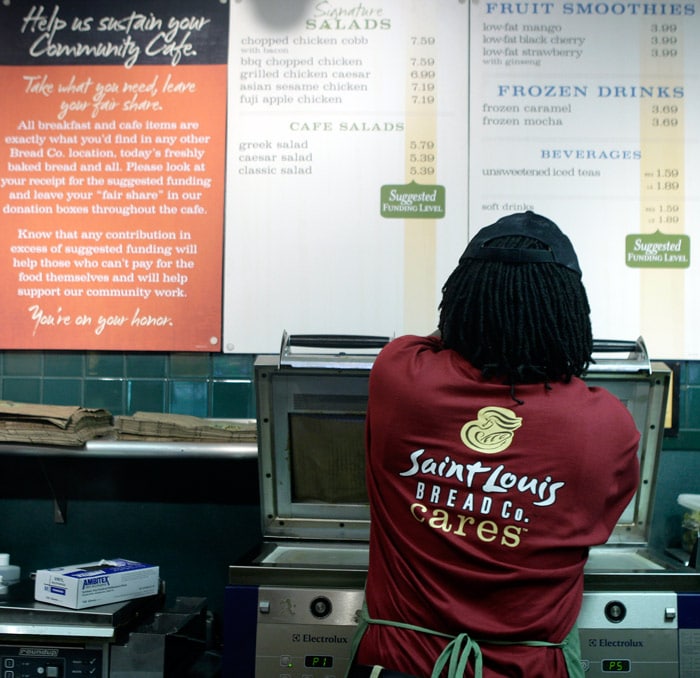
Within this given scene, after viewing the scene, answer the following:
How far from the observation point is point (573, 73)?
7.94 feet

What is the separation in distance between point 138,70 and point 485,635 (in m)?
2.00

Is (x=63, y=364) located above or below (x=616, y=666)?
above

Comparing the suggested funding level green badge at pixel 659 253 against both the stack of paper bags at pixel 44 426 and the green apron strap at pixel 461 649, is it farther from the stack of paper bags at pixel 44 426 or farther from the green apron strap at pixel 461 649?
Answer: the stack of paper bags at pixel 44 426

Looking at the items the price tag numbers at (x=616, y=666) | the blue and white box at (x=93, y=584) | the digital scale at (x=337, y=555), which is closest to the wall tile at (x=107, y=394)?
the blue and white box at (x=93, y=584)

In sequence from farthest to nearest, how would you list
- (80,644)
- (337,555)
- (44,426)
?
1. (44,426)
2. (337,555)
3. (80,644)

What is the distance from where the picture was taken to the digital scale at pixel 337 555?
1555mm

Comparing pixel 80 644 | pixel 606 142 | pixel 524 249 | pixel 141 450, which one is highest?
pixel 606 142

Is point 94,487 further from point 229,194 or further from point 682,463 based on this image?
point 682,463

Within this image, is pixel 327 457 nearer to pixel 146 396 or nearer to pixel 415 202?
pixel 146 396

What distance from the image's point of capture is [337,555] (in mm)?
1836

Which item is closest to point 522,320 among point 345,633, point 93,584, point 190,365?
point 345,633

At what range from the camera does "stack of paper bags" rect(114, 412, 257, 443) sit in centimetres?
214

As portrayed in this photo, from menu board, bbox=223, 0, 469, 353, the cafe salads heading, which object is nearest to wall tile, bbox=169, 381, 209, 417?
menu board, bbox=223, 0, 469, 353

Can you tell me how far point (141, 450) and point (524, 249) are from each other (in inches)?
50.0
